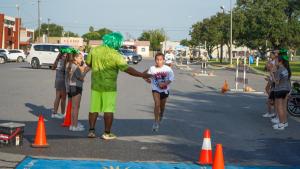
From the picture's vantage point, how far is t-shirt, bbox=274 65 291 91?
10.9 m

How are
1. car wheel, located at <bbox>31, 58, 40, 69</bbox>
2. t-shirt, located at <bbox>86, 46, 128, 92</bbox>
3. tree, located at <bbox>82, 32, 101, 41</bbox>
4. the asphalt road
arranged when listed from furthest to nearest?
tree, located at <bbox>82, 32, 101, 41</bbox> → car wheel, located at <bbox>31, 58, 40, 69</bbox> → t-shirt, located at <bbox>86, 46, 128, 92</bbox> → the asphalt road

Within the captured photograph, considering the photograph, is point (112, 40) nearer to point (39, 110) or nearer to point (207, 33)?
point (39, 110)

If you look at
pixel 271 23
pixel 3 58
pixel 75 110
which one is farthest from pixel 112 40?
pixel 3 58

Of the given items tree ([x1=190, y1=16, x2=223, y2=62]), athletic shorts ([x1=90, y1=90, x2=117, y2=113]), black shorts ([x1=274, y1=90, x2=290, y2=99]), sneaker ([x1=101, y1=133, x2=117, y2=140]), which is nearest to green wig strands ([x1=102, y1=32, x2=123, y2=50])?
athletic shorts ([x1=90, y1=90, x2=117, y2=113])

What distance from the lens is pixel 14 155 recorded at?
7750 mm

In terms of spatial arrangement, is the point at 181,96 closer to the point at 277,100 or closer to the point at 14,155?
the point at 277,100

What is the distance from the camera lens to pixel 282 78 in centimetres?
1099

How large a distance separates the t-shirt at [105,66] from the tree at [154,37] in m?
139

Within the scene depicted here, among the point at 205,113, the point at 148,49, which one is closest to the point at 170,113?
the point at 205,113

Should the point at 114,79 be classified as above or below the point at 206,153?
above

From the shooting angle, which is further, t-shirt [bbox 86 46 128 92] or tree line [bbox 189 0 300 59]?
tree line [bbox 189 0 300 59]

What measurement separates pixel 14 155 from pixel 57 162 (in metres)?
0.86

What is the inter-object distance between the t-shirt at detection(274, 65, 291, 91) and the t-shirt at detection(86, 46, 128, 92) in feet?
11.9

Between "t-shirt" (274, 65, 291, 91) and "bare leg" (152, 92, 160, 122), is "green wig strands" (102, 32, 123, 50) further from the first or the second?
"t-shirt" (274, 65, 291, 91)
